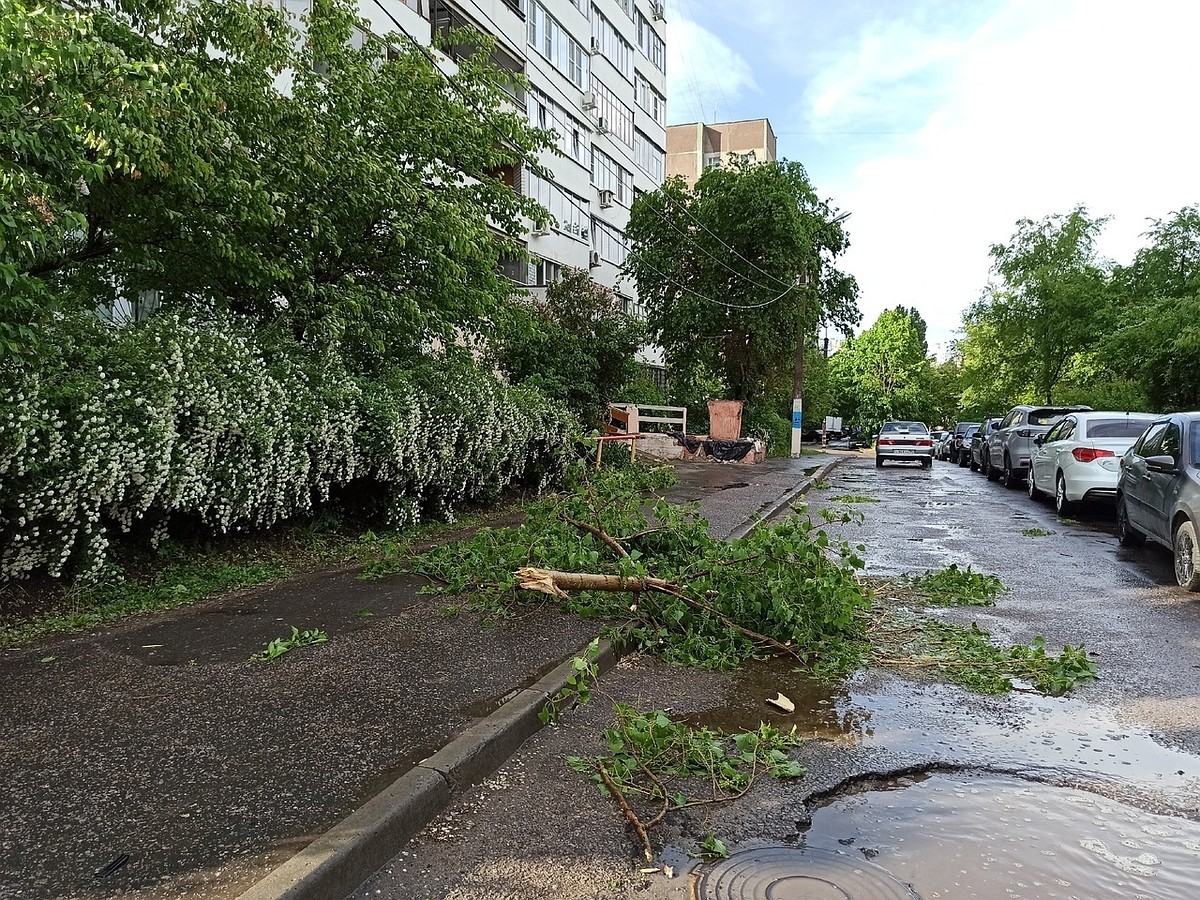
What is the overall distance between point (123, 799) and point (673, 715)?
2698 mm

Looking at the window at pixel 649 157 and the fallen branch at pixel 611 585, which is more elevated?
the window at pixel 649 157

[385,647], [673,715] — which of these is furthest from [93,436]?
[673,715]

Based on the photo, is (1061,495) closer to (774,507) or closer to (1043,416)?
(774,507)

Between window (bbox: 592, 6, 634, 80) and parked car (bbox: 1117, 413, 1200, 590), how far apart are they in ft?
105

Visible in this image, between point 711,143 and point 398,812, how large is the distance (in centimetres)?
7802

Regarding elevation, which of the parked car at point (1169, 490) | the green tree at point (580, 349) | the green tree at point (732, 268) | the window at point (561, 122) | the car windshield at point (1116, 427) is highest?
the window at point (561, 122)

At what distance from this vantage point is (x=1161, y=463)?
8.43 metres

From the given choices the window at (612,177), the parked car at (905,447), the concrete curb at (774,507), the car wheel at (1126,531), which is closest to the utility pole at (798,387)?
the parked car at (905,447)

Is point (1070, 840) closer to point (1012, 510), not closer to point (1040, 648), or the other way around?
point (1040, 648)

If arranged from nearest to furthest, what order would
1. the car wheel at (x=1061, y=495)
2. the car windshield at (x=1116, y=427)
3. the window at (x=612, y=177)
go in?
the car windshield at (x=1116, y=427), the car wheel at (x=1061, y=495), the window at (x=612, y=177)

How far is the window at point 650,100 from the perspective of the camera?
42.9 m

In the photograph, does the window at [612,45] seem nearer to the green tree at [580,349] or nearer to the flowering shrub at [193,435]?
the green tree at [580,349]

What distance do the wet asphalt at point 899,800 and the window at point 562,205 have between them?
25058 mm

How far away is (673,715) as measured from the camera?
15.3 feet
